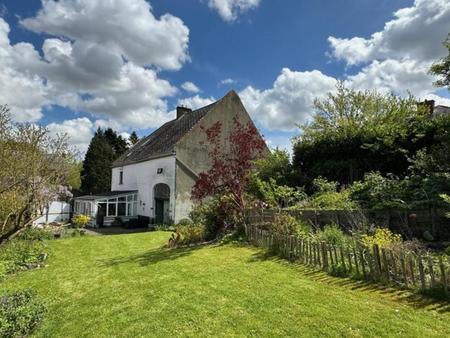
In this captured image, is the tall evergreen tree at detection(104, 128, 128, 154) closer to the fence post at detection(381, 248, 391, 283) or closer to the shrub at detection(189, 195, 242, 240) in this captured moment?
the shrub at detection(189, 195, 242, 240)

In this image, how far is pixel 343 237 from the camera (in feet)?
28.0

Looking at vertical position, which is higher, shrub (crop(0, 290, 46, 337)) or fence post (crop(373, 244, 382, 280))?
fence post (crop(373, 244, 382, 280))

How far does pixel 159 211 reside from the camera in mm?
24312

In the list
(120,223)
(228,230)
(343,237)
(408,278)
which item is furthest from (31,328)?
(120,223)

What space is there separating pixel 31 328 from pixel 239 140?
933cm

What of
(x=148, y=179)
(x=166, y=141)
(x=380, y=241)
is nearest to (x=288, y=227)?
(x=380, y=241)

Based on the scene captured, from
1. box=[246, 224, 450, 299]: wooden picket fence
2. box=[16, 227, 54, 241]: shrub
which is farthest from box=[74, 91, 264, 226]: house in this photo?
box=[246, 224, 450, 299]: wooden picket fence

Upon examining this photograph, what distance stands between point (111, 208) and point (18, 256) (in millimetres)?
15536

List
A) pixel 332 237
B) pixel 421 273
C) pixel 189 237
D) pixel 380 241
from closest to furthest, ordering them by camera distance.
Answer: pixel 421 273
pixel 380 241
pixel 332 237
pixel 189 237

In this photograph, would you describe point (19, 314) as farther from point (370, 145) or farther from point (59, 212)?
point (59, 212)

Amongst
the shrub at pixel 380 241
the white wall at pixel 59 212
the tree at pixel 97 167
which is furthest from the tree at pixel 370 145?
the tree at pixel 97 167

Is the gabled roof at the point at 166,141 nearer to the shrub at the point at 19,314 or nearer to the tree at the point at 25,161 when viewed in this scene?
the tree at the point at 25,161

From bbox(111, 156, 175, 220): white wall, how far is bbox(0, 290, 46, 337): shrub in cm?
1651

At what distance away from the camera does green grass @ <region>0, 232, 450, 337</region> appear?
471cm
